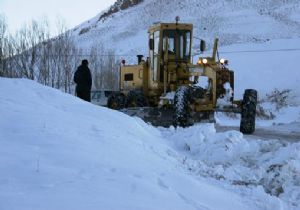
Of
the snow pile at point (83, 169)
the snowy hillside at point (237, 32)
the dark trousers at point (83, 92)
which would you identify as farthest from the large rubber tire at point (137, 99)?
the snowy hillside at point (237, 32)

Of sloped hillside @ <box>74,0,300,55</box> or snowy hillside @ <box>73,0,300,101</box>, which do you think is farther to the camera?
sloped hillside @ <box>74,0,300,55</box>

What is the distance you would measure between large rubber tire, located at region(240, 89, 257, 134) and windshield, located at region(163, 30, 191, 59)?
2827mm

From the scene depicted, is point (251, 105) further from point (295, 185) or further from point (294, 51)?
point (294, 51)

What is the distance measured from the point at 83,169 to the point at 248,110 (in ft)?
31.8

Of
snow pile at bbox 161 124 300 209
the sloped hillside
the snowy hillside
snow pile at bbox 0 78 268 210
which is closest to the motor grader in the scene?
snow pile at bbox 161 124 300 209

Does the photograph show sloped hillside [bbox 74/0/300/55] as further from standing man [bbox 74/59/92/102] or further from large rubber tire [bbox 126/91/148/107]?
standing man [bbox 74/59/92/102]

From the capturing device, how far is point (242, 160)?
359 inches

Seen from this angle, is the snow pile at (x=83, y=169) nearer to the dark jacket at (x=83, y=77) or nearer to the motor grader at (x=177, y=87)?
the motor grader at (x=177, y=87)

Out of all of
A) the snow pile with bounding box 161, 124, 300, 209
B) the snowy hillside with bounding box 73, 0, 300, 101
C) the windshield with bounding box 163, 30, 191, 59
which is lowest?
the snow pile with bounding box 161, 124, 300, 209

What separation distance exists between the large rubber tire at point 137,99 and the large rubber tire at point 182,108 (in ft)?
10.7

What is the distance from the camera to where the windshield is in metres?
16.5

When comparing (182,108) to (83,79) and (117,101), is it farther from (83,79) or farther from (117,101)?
(117,101)

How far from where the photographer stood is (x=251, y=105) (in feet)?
47.7

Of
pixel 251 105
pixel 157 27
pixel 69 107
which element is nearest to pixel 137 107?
pixel 157 27
